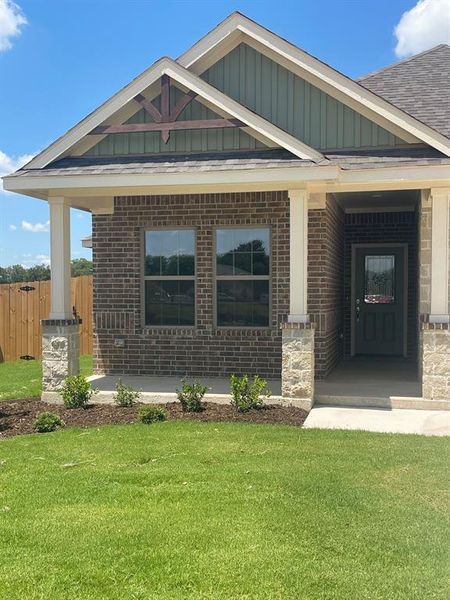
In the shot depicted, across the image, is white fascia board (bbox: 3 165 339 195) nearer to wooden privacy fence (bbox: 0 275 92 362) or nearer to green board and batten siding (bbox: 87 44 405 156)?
green board and batten siding (bbox: 87 44 405 156)

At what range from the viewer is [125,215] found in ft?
35.1

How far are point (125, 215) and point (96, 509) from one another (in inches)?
273

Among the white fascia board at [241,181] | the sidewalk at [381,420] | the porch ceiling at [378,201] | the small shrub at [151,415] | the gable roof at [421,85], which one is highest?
the gable roof at [421,85]

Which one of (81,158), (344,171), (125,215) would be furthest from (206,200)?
(344,171)

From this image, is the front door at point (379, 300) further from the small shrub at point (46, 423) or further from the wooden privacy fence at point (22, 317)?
the small shrub at point (46, 423)

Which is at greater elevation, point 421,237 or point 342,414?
point 421,237

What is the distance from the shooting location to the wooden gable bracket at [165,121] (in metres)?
8.58

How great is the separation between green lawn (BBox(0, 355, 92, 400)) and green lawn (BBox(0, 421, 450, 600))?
11.4ft

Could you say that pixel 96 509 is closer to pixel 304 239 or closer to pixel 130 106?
pixel 304 239

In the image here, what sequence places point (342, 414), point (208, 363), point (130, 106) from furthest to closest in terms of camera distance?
point (208, 363)
point (130, 106)
point (342, 414)

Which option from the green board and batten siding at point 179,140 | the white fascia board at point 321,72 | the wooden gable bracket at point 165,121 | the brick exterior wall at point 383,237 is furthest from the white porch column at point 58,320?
the brick exterior wall at point 383,237

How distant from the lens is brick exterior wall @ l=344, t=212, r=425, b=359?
41.9 feet

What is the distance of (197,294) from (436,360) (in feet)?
13.6

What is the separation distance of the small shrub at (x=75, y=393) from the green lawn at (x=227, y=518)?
5.86 feet
